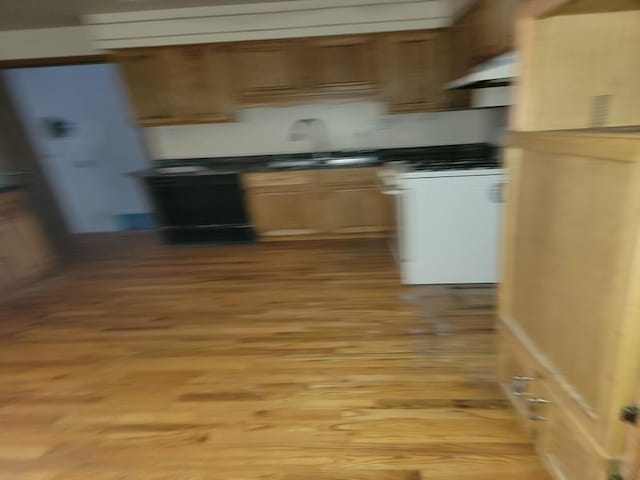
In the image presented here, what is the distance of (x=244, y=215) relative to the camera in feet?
12.6

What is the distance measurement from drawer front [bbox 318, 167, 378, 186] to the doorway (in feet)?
6.79

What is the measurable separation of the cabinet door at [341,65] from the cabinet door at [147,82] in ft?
4.37

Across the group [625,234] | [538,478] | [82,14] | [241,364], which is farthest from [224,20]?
[538,478]

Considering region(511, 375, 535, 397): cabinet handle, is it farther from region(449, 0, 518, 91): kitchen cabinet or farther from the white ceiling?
the white ceiling

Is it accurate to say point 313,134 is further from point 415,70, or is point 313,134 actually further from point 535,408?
point 535,408

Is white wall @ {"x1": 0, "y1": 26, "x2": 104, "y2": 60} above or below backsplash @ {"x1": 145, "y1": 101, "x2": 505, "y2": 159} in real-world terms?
above

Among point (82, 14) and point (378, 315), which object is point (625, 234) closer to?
point (378, 315)

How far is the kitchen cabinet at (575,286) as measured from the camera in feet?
2.97

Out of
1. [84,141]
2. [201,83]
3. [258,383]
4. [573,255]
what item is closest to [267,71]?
[201,83]

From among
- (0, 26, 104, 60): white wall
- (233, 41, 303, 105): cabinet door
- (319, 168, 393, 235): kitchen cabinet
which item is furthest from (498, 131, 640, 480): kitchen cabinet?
(0, 26, 104, 60): white wall

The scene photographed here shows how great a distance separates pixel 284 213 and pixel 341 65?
143 cm

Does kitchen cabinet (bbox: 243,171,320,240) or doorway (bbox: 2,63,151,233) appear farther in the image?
doorway (bbox: 2,63,151,233)

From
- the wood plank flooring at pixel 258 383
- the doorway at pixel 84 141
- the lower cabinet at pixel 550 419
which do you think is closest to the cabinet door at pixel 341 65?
the wood plank flooring at pixel 258 383

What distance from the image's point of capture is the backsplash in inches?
155
